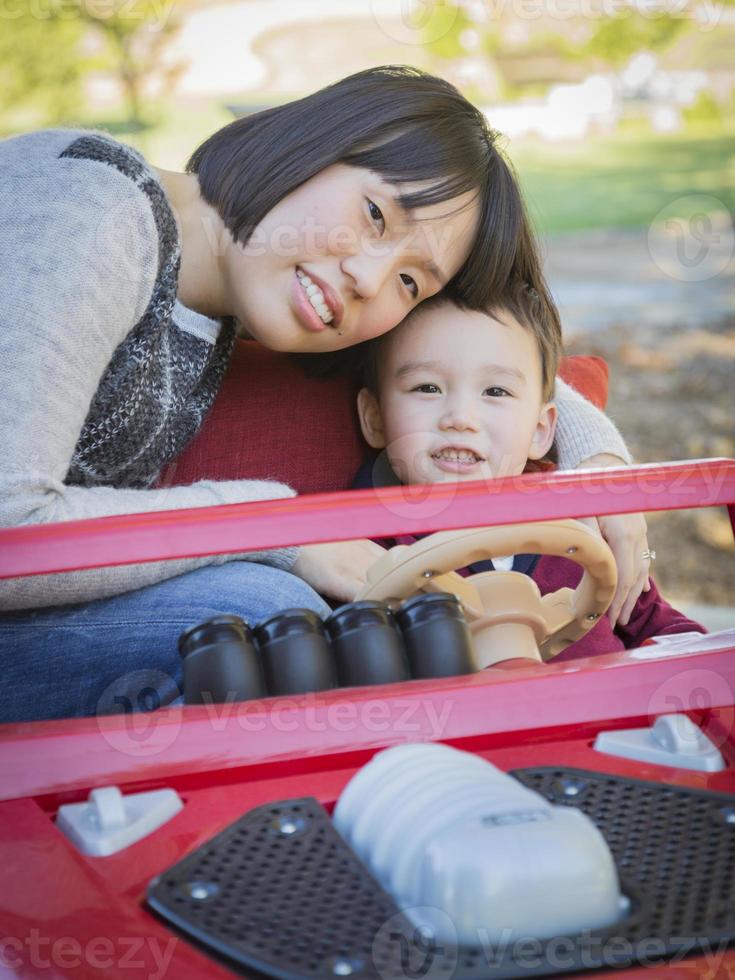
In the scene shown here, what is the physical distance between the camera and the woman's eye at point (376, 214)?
1378mm

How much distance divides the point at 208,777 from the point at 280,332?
0.67 metres

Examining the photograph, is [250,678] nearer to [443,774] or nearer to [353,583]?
[443,774]

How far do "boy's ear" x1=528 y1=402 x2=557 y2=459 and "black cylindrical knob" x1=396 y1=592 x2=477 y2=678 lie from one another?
2.42 ft

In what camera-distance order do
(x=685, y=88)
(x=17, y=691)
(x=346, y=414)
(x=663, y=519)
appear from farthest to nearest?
(x=685, y=88) → (x=663, y=519) → (x=346, y=414) → (x=17, y=691)

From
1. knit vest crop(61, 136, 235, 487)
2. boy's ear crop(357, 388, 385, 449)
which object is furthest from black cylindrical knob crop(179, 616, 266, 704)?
boy's ear crop(357, 388, 385, 449)

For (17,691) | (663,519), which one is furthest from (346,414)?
(663,519)

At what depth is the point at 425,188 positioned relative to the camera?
1403 millimetres

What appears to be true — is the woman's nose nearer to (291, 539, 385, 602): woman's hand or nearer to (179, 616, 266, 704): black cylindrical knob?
(291, 539, 385, 602): woman's hand

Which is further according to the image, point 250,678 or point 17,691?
point 17,691

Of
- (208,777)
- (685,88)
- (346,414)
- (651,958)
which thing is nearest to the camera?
(651,958)

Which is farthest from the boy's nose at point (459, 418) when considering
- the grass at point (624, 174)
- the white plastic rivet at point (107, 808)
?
the grass at point (624, 174)

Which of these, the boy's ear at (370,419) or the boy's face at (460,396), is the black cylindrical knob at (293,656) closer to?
the boy's face at (460,396)

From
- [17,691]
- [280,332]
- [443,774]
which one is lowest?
[17,691]
